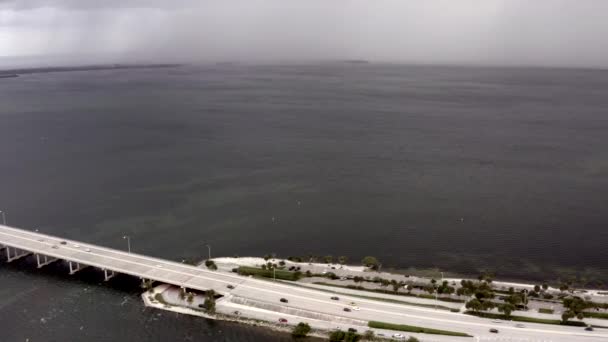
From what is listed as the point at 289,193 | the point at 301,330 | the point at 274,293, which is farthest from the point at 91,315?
the point at 289,193

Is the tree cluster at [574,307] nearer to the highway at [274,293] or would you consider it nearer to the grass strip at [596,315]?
the grass strip at [596,315]

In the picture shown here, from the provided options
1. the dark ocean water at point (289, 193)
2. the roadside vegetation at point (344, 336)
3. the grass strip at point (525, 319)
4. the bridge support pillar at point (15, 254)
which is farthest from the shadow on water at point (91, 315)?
the grass strip at point (525, 319)

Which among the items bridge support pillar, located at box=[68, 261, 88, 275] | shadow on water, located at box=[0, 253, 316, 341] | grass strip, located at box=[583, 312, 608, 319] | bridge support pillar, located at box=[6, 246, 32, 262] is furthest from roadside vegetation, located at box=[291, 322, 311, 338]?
bridge support pillar, located at box=[6, 246, 32, 262]

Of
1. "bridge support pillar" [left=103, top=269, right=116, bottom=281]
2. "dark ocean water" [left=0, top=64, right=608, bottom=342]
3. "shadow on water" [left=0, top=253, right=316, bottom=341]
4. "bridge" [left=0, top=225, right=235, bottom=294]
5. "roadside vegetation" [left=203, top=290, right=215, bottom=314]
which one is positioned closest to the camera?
"shadow on water" [left=0, top=253, right=316, bottom=341]

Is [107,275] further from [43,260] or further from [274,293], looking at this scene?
[274,293]

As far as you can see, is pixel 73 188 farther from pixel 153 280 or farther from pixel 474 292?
pixel 474 292

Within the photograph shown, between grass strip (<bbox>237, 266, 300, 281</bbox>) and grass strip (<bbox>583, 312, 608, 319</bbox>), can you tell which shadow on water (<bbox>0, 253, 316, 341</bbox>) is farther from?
grass strip (<bbox>583, 312, 608, 319</bbox>)
